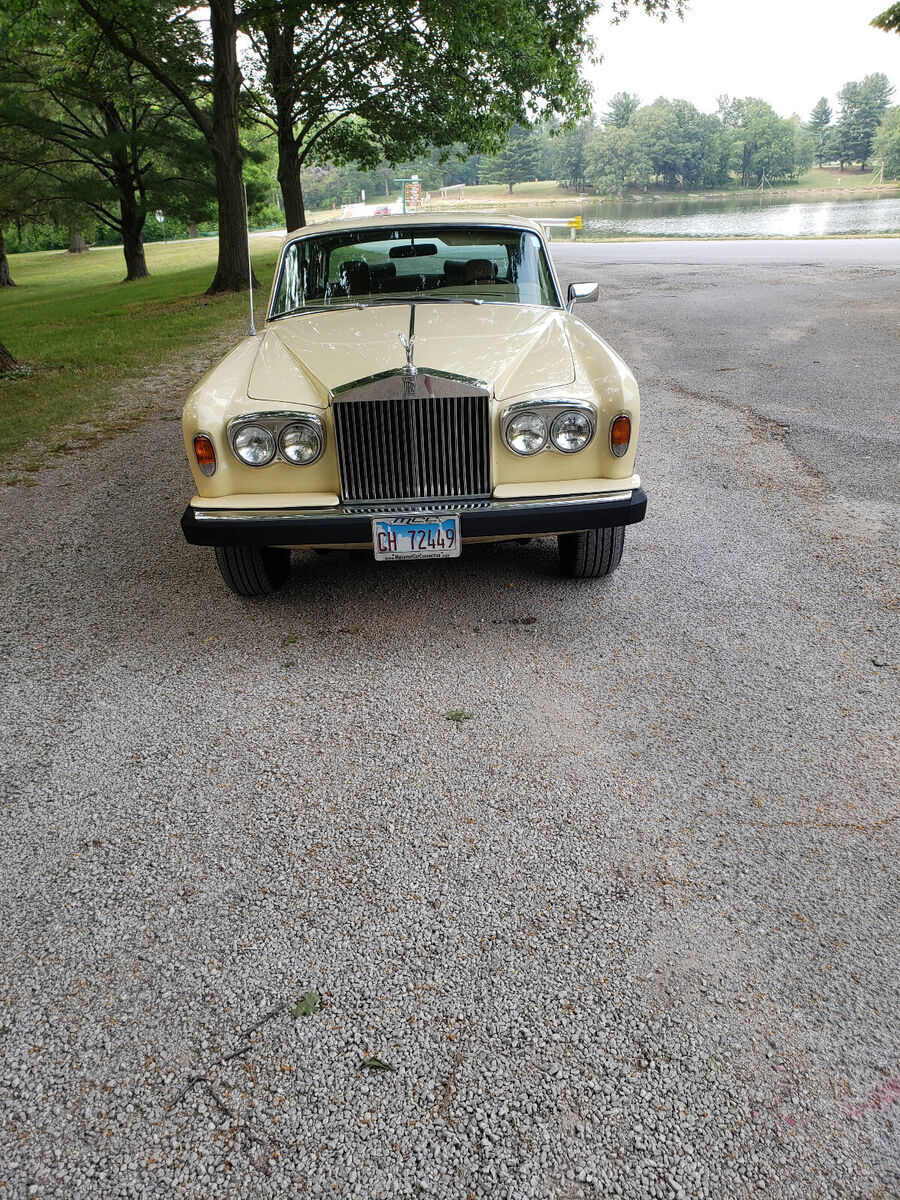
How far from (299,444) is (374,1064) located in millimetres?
2554

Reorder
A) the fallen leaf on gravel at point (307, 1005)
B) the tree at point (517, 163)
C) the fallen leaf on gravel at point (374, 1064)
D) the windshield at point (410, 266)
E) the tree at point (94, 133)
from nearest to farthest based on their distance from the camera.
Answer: the fallen leaf on gravel at point (374, 1064), the fallen leaf on gravel at point (307, 1005), the windshield at point (410, 266), the tree at point (94, 133), the tree at point (517, 163)

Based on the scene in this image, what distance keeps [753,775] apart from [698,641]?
1.00 meters

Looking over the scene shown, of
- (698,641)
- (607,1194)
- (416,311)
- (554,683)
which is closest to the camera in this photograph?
(607,1194)

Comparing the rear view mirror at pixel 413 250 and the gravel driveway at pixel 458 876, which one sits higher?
the rear view mirror at pixel 413 250

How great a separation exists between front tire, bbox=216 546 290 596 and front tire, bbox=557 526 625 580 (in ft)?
4.82

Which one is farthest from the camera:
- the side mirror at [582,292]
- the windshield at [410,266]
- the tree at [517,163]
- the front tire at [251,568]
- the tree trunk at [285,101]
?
the tree at [517,163]

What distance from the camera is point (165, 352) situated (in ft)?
41.3

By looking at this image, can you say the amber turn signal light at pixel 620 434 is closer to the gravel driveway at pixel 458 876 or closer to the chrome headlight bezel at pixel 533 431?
the chrome headlight bezel at pixel 533 431

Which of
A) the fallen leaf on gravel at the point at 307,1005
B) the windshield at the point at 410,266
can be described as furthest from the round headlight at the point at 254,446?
the fallen leaf on gravel at the point at 307,1005

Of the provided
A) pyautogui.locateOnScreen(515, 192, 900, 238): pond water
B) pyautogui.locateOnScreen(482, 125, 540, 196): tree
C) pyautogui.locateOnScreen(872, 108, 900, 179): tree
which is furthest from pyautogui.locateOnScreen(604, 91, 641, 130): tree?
pyautogui.locateOnScreen(515, 192, 900, 238): pond water

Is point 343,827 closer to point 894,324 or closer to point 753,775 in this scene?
point 753,775

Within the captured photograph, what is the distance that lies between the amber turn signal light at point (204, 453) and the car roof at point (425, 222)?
1.95 m

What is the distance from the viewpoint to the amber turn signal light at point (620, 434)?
3.69m

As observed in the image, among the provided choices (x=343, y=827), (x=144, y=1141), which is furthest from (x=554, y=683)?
(x=144, y=1141)
